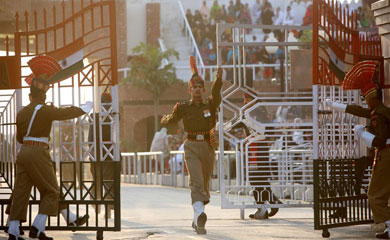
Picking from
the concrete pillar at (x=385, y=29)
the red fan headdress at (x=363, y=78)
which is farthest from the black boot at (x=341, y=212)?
the concrete pillar at (x=385, y=29)

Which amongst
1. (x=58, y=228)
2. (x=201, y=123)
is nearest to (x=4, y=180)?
(x=58, y=228)

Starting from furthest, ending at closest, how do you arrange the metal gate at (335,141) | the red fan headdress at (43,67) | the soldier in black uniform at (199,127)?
the soldier in black uniform at (199,127) < the red fan headdress at (43,67) < the metal gate at (335,141)

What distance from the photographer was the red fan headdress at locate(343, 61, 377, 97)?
11.4 metres

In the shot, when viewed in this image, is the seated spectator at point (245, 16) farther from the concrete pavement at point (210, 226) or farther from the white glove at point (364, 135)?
the white glove at point (364, 135)

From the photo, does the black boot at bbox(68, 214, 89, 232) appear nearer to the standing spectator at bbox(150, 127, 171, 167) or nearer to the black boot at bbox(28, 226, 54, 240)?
the black boot at bbox(28, 226, 54, 240)

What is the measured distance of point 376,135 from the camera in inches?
441

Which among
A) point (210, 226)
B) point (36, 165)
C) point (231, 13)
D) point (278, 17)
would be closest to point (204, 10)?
point (231, 13)

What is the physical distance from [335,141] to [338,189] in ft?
2.04

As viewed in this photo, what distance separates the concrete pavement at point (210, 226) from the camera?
460 inches

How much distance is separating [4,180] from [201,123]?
8.49ft

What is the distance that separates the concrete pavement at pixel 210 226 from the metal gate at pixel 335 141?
35 centimetres

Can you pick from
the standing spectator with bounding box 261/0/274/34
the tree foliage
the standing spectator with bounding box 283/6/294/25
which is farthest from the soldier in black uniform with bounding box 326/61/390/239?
the standing spectator with bounding box 283/6/294/25

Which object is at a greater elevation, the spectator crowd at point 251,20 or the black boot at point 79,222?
the spectator crowd at point 251,20

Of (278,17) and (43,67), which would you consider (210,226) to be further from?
(278,17)
